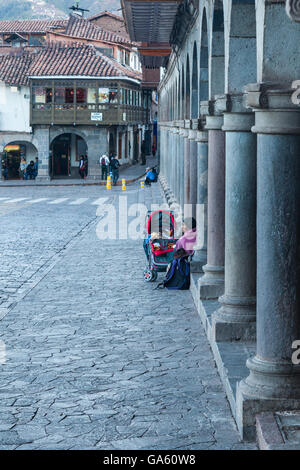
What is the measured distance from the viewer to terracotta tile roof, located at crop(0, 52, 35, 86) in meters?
52.2

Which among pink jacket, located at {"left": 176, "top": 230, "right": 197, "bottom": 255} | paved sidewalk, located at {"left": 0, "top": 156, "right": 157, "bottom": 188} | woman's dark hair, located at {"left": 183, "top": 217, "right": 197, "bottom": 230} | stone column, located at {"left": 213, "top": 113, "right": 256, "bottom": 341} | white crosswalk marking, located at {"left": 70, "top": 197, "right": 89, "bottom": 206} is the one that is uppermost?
stone column, located at {"left": 213, "top": 113, "right": 256, "bottom": 341}

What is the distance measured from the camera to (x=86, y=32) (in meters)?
66.2

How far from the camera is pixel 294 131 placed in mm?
5941

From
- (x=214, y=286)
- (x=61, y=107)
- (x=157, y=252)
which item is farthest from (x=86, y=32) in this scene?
(x=214, y=286)

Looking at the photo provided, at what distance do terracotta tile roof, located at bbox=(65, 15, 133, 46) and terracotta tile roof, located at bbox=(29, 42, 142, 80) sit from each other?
1143 centimetres

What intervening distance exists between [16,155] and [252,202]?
156 feet

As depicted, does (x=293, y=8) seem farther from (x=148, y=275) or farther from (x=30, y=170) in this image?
(x=30, y=170)

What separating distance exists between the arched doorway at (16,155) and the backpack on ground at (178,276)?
41992mm

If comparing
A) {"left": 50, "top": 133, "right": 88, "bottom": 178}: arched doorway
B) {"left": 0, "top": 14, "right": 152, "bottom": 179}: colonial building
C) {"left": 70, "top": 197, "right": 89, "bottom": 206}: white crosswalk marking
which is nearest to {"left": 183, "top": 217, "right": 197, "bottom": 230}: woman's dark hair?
{"left": 70, "top": 197, "right": 89, "bottom": 206}: white crosswalk marking

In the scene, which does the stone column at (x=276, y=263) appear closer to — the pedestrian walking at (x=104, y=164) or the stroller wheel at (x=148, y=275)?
the stroller wheel at (x=148, y=275)

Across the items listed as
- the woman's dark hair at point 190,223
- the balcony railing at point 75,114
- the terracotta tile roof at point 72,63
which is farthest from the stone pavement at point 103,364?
the terracotta tile roof at point 72,63

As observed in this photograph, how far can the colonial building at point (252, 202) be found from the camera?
19.9 ft

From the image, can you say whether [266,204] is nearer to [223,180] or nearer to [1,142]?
[223,180]

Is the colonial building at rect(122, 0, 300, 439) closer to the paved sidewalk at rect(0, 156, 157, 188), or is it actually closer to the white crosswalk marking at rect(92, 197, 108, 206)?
the white crosswalk marking at rect(92, 197, 108, 206)
